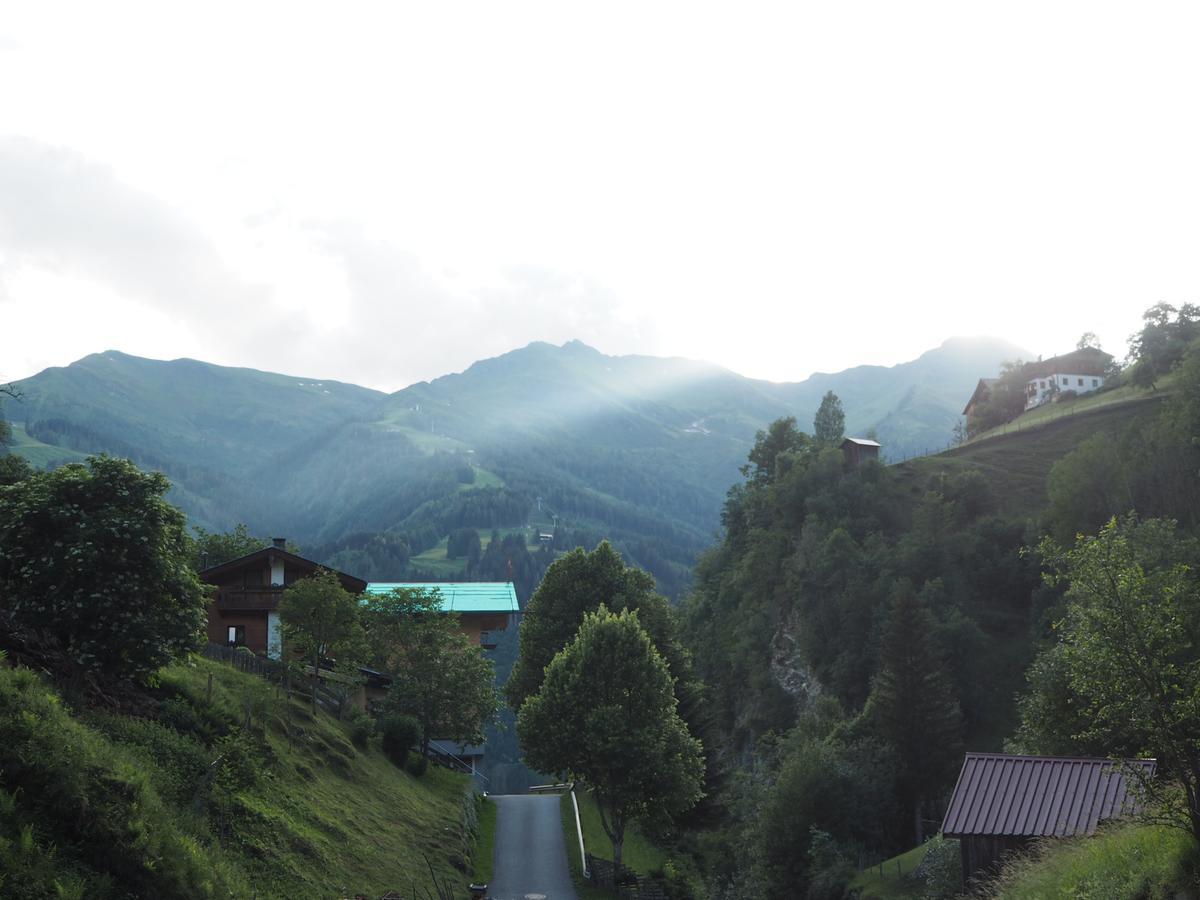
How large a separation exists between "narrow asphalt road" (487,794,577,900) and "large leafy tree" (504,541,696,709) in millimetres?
7798

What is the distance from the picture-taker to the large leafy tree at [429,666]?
48875mm

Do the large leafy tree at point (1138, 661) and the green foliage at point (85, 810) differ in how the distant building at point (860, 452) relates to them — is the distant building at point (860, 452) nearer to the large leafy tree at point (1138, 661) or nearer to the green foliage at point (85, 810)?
the large leafy tree at point (1138, 661)

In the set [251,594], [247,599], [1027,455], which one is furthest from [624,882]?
[1027,455]

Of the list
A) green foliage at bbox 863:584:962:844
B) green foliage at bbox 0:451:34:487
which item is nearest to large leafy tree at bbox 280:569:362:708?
green foliage at bbox 0:451:34:487

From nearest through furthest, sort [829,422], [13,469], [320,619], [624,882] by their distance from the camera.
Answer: [13,469]
[624,882]
[320,619]
[829,422]

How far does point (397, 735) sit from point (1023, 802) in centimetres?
2619

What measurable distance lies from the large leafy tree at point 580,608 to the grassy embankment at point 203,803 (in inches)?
829

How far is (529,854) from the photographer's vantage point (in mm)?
42062

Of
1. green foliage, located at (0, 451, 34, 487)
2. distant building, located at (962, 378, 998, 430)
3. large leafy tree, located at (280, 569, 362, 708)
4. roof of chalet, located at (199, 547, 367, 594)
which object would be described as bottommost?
large leafy tree, located at (280, 569, 362, 708)

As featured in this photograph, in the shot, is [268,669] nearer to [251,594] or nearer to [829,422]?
[251,594]

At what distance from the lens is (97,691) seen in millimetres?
22969

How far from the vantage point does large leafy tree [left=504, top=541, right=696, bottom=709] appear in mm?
58781

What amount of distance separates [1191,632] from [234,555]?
183ft

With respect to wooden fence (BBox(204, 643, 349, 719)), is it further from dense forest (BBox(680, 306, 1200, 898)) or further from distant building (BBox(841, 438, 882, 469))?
distant building (BBox(841, 438, 882, 469))
